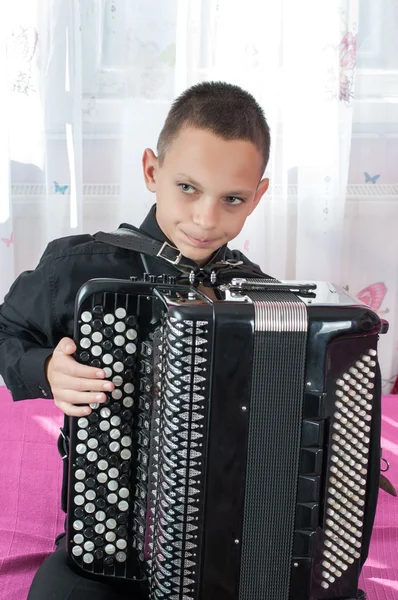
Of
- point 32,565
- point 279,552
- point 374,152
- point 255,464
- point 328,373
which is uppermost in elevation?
point 374,152

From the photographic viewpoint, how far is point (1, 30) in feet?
6.56

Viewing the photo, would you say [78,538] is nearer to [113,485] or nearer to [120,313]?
[113,485]

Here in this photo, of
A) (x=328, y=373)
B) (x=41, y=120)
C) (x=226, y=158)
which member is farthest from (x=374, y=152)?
(x=328, y=373)

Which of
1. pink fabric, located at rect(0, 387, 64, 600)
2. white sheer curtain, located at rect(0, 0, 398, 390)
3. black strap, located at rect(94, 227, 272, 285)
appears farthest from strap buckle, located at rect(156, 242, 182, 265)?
white sheer curtain, located at rect(0, 0, 398, 390)

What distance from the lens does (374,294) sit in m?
2.36

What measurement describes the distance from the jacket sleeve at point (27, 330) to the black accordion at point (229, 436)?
20 cm

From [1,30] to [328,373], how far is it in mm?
1337

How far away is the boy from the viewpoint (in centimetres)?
120

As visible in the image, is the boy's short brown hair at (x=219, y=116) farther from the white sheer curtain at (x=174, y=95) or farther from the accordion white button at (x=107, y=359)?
the white sheer curtain at (x=174, y=95)

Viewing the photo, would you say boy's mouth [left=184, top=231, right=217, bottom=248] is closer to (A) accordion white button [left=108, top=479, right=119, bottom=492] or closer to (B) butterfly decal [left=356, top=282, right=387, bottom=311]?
(A) accordion white button [left=108, top=479, right=119, bottom=492]

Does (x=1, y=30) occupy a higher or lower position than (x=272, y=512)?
higher

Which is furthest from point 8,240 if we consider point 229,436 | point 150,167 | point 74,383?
point 229,436

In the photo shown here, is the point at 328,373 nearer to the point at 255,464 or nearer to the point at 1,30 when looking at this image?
the point at 255,464

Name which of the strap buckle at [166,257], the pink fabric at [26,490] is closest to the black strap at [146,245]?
the strap buckle at [166,257]
